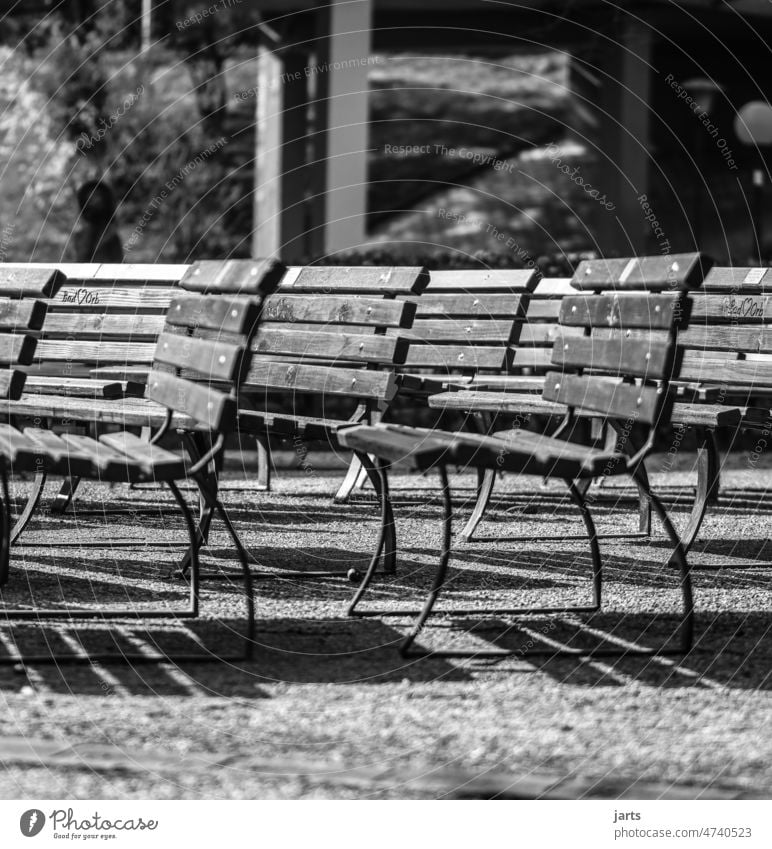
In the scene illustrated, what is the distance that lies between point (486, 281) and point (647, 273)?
247 centimetres

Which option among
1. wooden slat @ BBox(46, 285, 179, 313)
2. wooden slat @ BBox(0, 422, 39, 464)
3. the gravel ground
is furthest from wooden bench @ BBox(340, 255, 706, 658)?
wooden slat @ BBox(46, 285, 179, 313)

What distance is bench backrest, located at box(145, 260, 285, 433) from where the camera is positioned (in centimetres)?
429

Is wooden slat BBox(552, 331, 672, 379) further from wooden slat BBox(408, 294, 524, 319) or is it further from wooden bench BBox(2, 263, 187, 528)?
wooden bench BBox(2, 263, 187, 528)

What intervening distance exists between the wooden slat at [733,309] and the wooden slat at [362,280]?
129cm

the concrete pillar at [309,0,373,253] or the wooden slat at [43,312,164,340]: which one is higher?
the concrete pillar at [309,0,373,253]

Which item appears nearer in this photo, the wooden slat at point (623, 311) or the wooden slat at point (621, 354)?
the wooden slat at point (621, 354)

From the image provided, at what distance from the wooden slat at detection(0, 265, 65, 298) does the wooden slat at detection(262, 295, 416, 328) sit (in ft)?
4.55

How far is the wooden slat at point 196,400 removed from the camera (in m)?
4.16

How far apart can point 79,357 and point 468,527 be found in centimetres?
220

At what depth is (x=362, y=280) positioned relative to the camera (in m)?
6.88

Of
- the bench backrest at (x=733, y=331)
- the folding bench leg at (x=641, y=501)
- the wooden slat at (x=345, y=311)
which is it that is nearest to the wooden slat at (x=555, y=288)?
the bench backrest at (x=733, y=331)

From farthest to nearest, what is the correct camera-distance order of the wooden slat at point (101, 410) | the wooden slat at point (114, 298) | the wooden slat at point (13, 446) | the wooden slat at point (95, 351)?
the wooden slat at point (114, 298), the wooden slat at point (95, 351), the wooden slat at point (101, 410), the wooden slat at point (13, 446)

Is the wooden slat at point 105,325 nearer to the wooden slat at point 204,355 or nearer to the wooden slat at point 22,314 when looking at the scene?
the wooden slat at point 22,314
